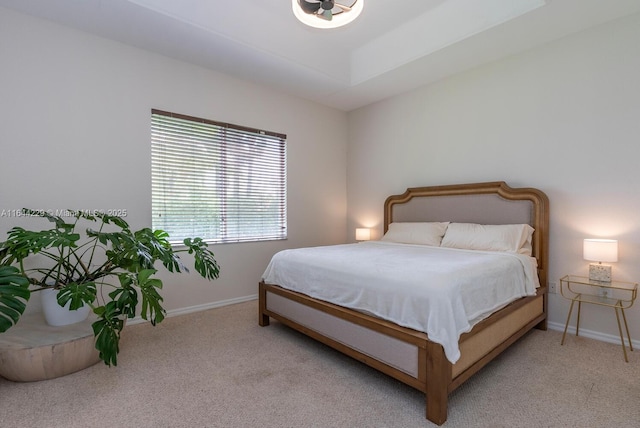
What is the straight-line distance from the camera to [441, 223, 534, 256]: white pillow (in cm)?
287

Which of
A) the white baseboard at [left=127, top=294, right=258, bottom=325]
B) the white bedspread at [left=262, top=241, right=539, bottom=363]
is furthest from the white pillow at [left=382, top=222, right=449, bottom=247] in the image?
the white baseboard at [left=127, top=294, right=258, bottom=325]

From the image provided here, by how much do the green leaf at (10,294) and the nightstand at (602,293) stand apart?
370 cm

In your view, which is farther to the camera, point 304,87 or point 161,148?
point 304,87

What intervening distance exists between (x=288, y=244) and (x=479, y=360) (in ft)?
9.05

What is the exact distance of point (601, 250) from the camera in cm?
247

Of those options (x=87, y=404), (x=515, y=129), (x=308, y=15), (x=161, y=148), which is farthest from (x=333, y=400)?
(x=515, y=129)

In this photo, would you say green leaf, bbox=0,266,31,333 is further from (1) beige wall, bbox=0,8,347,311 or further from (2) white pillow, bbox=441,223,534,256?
(2) white pillow, bbox=441,223,534,256

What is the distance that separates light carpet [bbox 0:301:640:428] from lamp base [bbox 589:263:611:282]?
553 mm

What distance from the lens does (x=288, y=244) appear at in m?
4.24

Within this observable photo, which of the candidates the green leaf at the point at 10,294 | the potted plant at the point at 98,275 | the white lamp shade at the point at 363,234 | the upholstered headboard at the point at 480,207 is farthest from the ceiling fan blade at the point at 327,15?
the white lamp shade at the point at 363,234

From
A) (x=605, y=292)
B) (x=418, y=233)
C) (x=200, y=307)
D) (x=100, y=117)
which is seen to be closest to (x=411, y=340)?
(x=418, y=233)

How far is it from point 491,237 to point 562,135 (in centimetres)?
115

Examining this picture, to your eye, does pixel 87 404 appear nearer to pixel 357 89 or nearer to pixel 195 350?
pixel 195 350

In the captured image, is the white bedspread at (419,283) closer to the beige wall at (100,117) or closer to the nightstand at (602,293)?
the nightstand at (602,293)
